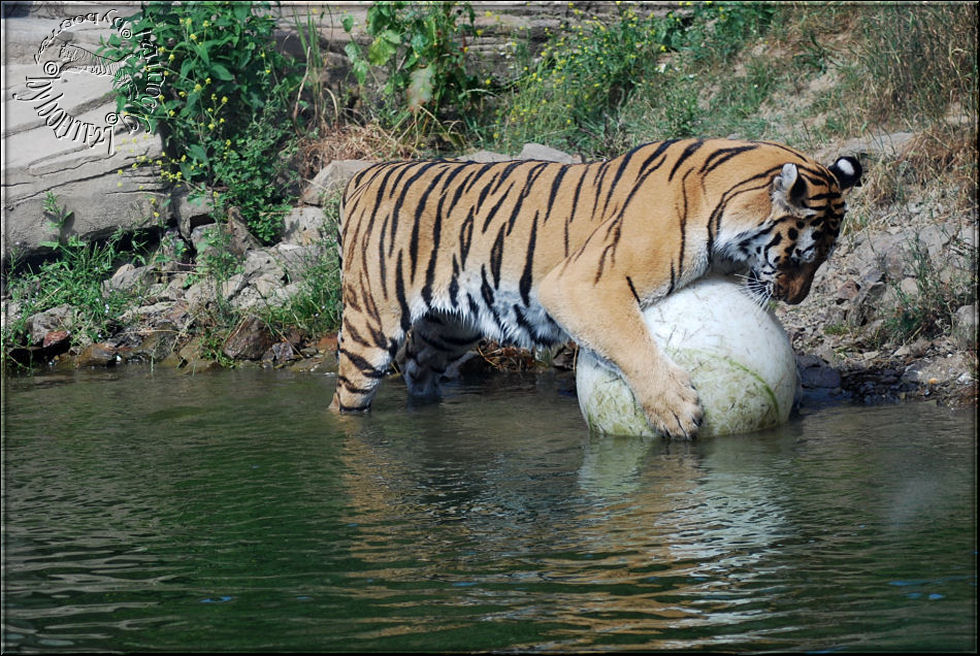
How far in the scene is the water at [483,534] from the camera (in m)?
3.53

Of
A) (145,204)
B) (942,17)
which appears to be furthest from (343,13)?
(942,17)

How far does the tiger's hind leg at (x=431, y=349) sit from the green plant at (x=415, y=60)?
12.8ft

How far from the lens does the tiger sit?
20.2 feet

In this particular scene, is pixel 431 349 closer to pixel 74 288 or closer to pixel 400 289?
pixel 400 289

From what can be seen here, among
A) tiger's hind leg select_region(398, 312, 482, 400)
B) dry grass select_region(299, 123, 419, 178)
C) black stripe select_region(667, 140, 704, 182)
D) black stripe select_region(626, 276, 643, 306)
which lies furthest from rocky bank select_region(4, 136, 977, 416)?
black stripe select_region(667, 140, 704, 182)

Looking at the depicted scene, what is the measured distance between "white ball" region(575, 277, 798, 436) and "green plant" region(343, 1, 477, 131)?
5707 millimetres

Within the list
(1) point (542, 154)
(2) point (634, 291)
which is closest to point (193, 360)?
(1) point (542, 154)

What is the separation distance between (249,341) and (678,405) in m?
4.46

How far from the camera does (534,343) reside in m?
6.96

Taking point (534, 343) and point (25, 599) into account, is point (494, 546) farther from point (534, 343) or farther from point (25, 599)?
point (534, 343)

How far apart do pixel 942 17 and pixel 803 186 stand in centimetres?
487

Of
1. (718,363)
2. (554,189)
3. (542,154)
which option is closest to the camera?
(718,363)

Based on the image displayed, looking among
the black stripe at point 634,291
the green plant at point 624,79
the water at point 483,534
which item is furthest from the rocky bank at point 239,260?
the black stripe at point 634,291

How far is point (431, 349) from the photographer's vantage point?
8.05 metres
